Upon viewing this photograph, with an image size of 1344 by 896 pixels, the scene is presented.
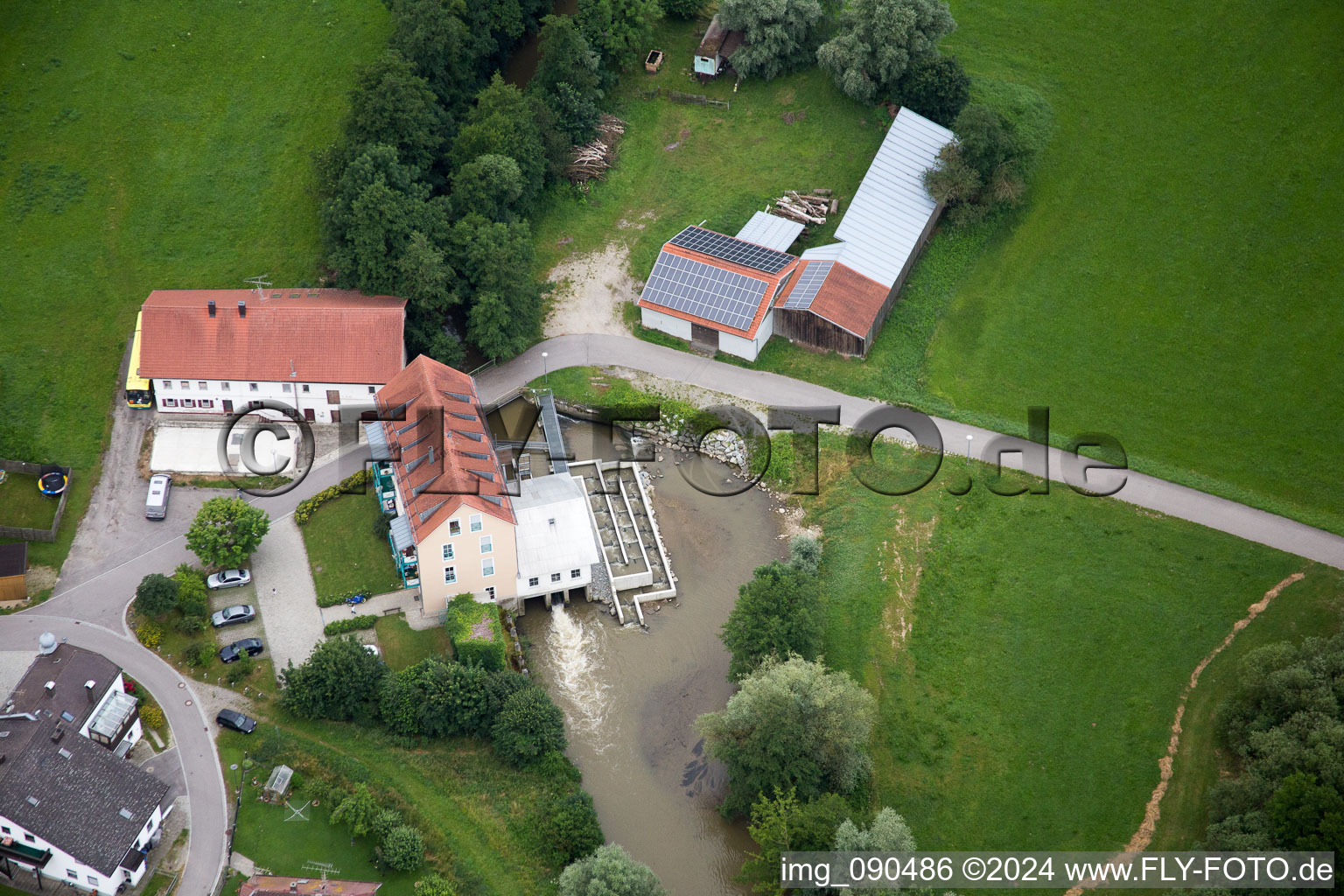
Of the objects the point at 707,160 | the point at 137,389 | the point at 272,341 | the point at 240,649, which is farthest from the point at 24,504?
the point at 707,160

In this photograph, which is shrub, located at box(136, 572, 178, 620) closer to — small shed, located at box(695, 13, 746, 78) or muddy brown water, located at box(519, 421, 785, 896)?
muddy brown water, located at box(519, 421, 785, 896)

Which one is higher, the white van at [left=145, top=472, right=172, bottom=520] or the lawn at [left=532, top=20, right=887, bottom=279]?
the lawn at [left=532, top=20, right=887, bottom=279]

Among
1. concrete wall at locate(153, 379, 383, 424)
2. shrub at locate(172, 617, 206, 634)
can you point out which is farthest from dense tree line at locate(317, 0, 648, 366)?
shrub at locate(172, 617, 206, 634)

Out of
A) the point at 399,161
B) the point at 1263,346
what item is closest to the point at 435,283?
the point at 399,161

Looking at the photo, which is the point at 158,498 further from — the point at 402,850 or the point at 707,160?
the point at 707,160

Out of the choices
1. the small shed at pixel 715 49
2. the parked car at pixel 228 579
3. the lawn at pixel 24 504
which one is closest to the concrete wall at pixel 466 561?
the parked car at pixel 228 579
